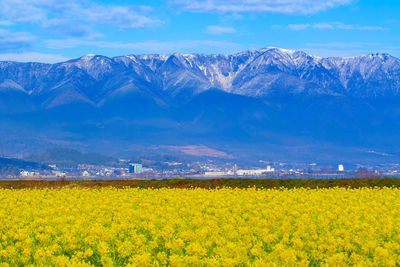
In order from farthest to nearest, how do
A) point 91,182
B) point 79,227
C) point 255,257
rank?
point 91,182 → point 79,227 → point 255,257

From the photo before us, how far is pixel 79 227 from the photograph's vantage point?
2170 cm

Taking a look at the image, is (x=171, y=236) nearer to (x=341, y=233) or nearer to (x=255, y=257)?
(x=255, y=257)

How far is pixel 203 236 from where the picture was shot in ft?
64.1

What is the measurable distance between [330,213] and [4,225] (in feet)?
41.1

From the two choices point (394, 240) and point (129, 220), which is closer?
point (394, 240)

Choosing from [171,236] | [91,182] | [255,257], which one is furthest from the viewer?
[91,182]

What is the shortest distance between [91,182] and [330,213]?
145 ft

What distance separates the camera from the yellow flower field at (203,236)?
16.6 metres

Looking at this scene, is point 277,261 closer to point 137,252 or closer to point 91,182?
point 137,252

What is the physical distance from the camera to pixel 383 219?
2291 centimetres

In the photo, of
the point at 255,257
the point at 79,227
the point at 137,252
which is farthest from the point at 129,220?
the point at 255,257

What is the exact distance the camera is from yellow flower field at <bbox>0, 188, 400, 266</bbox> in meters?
16.6

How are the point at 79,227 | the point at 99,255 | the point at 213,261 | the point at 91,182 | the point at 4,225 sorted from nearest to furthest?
1. the point at 213,261
2. the point at 99,255
3. the point at 79,227
4. the point at 4,225
5. the point at 91,182

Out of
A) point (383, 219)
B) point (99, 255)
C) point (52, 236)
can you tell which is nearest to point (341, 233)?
point (383, 219)
